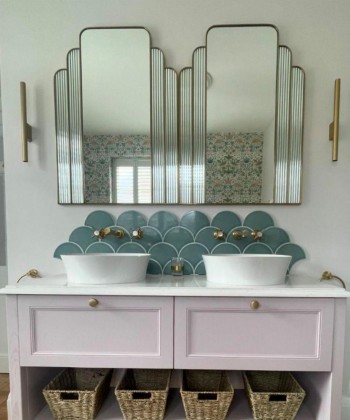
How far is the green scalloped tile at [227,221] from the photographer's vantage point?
129cm

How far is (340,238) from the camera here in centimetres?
128

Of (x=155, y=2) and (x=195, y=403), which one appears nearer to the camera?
(x=195, y=403)

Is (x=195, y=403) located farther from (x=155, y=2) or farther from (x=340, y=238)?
(x=155, y=2)

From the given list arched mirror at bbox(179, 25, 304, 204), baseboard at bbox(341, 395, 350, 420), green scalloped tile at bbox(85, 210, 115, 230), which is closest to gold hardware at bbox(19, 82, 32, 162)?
green scalloped tile at bbox(85, 210, 115, 230)

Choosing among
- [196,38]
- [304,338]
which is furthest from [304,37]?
[304,338]

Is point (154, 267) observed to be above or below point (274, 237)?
below

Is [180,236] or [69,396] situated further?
[180,236]

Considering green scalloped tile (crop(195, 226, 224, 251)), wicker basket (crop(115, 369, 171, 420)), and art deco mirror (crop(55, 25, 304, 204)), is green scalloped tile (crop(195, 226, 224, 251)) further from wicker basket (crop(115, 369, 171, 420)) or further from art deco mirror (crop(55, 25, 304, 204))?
wicker basket (crop(115, 369, 171, 420))

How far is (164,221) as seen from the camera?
130cm

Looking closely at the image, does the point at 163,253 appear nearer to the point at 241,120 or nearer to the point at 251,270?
the point at 251,270

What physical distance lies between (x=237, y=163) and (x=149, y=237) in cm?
57

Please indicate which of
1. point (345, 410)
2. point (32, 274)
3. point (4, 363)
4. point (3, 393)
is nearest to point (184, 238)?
point (32, 274)

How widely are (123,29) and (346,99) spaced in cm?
113

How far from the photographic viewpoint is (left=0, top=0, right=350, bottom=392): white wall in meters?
1.24
